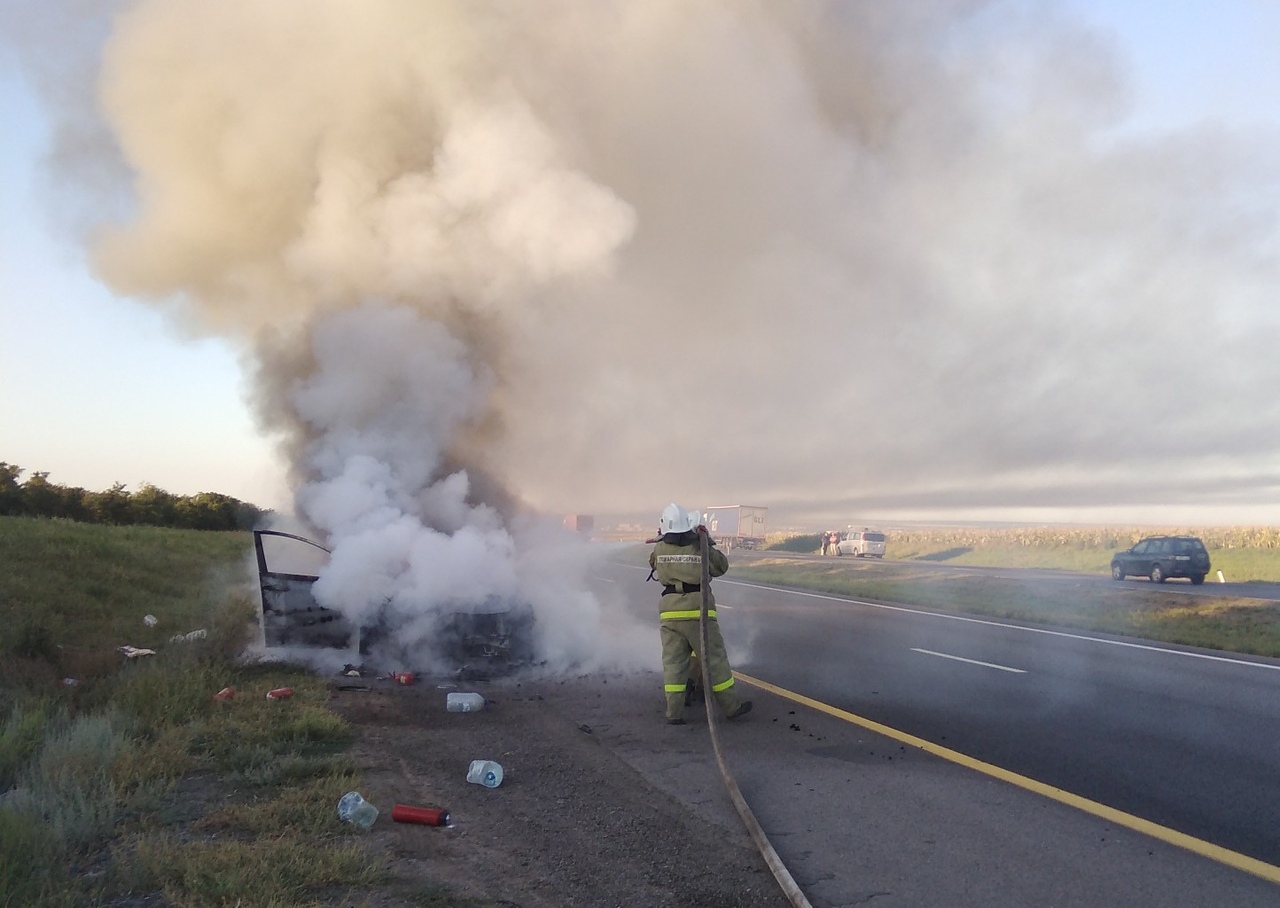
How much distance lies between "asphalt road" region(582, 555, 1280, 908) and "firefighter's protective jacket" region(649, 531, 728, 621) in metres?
0.96

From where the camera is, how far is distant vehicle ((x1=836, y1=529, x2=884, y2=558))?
45.0m

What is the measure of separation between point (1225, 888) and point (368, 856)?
3.91m

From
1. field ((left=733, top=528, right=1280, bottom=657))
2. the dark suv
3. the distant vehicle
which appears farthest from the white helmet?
the distant vehicle

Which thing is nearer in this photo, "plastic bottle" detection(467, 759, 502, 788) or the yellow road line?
the yellow road line

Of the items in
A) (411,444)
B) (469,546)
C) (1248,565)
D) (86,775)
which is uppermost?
(411,444)

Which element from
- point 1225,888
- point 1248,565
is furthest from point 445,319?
point 1248,565

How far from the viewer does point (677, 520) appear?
7715 mm

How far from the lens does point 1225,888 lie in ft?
13.0

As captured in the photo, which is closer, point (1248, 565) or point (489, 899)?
point (489, 899)

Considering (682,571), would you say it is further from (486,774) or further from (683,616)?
(486,774)

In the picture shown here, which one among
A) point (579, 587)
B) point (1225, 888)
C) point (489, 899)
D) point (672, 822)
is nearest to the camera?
point (489, 899)

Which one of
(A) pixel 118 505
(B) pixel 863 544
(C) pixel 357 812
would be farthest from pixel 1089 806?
(B) pixel 863 544

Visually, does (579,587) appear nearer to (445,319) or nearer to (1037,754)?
(445,319)

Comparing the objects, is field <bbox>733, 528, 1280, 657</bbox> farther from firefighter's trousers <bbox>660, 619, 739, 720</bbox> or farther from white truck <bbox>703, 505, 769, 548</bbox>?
white truck <bbox>703, 505, 769, 548</bbox>
